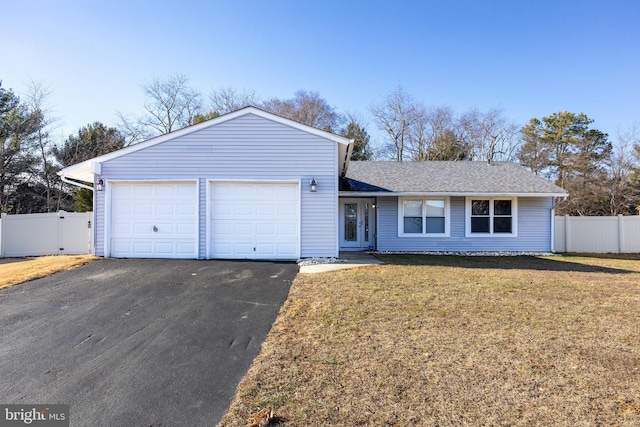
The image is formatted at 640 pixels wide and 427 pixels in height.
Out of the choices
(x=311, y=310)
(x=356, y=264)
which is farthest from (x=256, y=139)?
(x=311, y=310)

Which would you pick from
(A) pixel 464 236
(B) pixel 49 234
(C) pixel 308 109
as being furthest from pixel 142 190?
(C) pixel 308 109

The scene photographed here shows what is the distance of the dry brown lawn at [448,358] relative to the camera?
97.5 inches

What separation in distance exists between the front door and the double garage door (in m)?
4.20

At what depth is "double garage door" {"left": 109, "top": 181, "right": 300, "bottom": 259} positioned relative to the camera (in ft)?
30.7

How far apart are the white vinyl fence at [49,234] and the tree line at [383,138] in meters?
9.40

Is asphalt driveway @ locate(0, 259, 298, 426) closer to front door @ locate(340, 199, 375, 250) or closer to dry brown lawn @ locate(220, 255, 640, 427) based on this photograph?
dry brown lawn @ locate(220, 255, 640, 427)

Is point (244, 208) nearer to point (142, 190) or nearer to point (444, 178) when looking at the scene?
point (142, 190)

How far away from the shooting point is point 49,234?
37.3 feet

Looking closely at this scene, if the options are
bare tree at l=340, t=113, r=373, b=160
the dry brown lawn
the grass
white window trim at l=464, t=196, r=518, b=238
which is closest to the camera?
the dry brown lawn

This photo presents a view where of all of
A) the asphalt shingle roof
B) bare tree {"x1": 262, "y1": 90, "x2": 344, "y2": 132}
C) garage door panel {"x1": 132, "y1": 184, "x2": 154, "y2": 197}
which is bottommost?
garage door panel {"x1": 132, "y1": 184, "x2": 154, "y2": 197}

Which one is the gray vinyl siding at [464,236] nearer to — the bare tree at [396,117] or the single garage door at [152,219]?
the single garage door at [152,219]

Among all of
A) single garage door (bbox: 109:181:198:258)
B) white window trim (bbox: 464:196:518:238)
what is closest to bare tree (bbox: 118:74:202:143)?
single garage door (bbox: 109:181:198:258)

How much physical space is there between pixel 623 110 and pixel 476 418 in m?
30.2

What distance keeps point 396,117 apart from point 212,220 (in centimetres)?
2261
